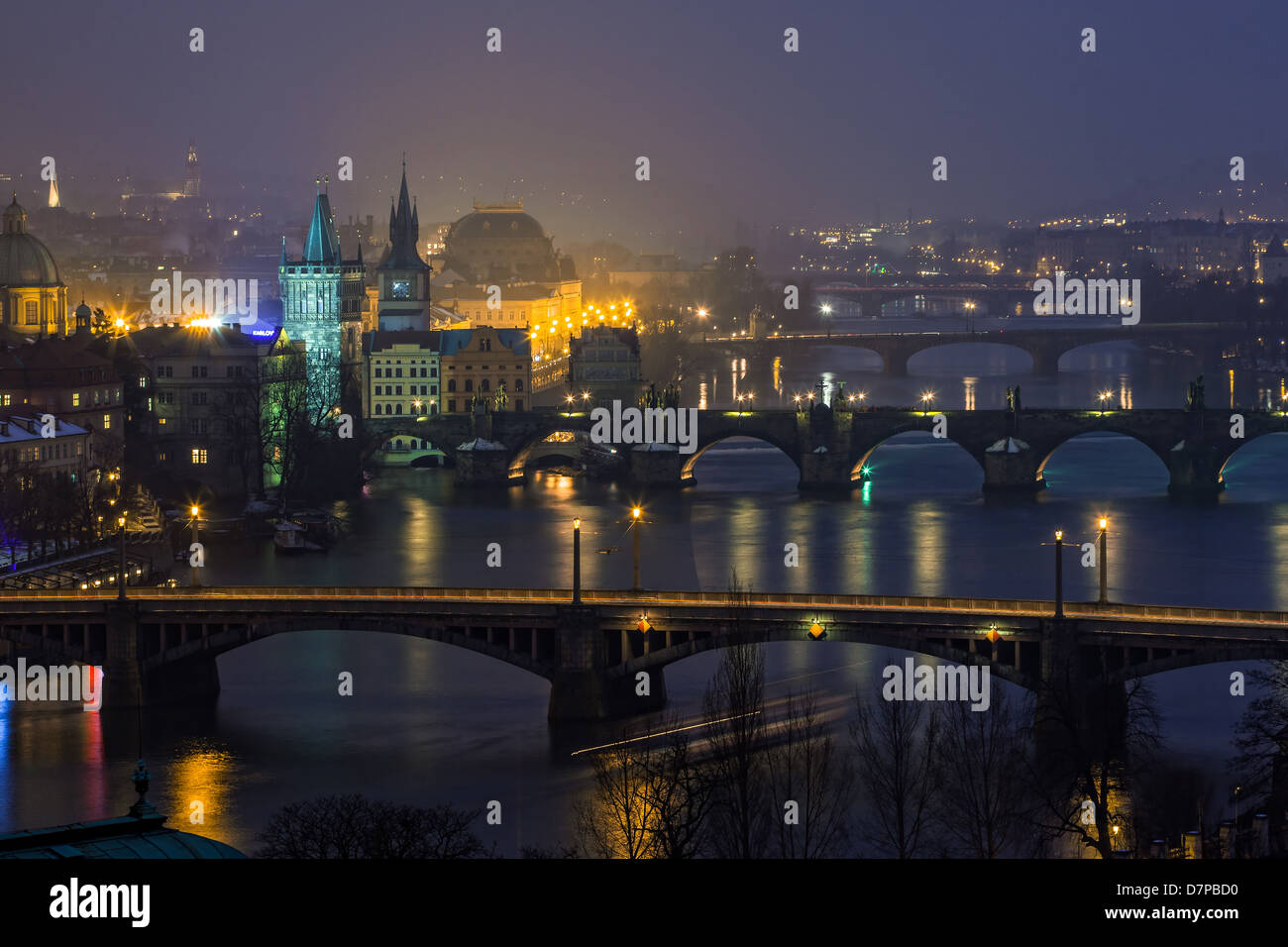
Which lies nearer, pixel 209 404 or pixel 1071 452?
pixel 209 404

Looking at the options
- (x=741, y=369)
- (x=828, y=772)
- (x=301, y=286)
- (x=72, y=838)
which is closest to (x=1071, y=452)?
(x=301, y=286)

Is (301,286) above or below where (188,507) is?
above

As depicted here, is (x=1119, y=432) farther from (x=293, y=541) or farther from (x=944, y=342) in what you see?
(x=944, y=342)

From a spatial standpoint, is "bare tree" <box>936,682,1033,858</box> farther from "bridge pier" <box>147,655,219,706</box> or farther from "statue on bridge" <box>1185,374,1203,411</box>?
"statue on bridge" <box>1185,374,1203,411</box>

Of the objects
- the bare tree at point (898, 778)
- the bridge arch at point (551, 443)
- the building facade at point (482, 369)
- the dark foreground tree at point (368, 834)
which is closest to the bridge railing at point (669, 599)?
the bare tree at point (898, 778)

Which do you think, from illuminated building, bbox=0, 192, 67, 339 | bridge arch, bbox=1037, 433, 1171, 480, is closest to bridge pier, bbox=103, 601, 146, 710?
bridge arch, bbox=1037, 433, 1171, 480
